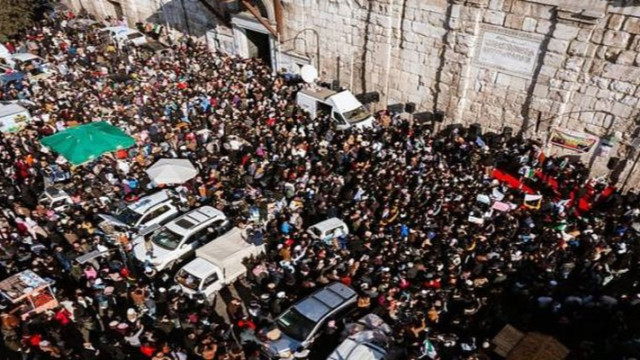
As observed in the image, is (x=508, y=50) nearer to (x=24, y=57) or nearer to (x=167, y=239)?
(x=167, y=239)

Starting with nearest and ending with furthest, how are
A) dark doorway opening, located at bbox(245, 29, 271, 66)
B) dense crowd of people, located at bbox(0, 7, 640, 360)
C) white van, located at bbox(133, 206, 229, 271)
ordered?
dense crowd of people, located at bbox(0, 7, 640, 360) < white van, located at bbox(133, 206, 229, 271) < dark doorway opening, located at bbox(245, 29, 271, 66)

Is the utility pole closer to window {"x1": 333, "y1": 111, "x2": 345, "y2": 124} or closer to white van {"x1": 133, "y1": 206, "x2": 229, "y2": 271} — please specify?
window {"x1": 333, "y1": 111, "x2": 345, "y2": 124}

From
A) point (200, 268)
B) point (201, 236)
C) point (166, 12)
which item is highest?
point (166, 12)

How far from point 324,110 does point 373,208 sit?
687 cm

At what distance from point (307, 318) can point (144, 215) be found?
6.17 metres

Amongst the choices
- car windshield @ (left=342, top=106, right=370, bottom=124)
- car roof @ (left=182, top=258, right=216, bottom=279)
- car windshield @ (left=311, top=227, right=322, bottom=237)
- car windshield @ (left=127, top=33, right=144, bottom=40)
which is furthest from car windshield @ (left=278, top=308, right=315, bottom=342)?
car windshield @ (left=127, top=33, right=144, bottom=40)

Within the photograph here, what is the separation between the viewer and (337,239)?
42.3 ft

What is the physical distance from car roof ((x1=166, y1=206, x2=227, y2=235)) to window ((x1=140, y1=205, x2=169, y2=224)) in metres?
0.89

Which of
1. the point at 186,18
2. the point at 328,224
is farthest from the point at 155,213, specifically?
the point at 186,18

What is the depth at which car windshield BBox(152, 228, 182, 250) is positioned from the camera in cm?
1286

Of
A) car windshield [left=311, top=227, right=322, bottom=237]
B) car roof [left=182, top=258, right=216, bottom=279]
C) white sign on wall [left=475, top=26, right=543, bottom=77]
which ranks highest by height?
white sign on wall [left=475, top=26, right=543, bottom=77]

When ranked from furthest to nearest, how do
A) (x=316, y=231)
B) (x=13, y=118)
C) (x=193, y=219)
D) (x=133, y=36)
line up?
(x=133, y=36)
(x=13, y=118)
(x=193, y=219)
(x=316, y=231)

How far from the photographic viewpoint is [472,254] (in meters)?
12.0

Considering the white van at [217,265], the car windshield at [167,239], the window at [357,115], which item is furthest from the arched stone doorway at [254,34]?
the white van at [217,265]
